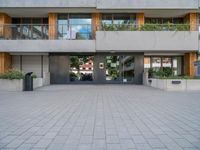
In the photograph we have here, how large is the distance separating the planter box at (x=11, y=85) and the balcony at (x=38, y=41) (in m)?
6.88

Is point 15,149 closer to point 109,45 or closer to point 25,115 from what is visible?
point 25,115

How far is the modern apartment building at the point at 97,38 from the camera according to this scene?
77.6 ft

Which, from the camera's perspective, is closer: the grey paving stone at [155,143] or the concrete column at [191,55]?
the grey paving stone at [155,143]

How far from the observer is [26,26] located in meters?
25.2

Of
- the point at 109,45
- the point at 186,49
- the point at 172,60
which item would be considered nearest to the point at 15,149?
the point at 109,45

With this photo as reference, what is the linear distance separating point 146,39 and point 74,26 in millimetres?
7014

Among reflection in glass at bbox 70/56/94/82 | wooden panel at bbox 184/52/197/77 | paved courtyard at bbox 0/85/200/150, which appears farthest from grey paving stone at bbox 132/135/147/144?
wooden panel at bbox 184/52/197/77

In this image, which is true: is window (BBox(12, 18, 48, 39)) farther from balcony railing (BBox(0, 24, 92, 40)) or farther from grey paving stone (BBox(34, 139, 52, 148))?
grey paving stone (BBox(34, 139, 52, 148))

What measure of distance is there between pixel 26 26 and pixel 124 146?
22.3 metres

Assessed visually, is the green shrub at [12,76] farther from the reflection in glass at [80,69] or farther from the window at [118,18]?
the window at [118,18]

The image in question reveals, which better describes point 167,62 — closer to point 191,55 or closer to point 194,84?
point 191,55
